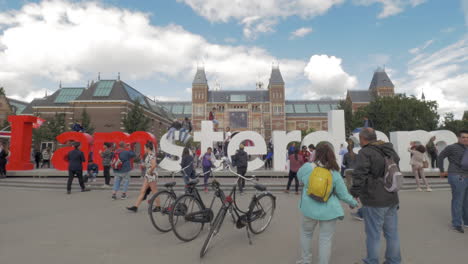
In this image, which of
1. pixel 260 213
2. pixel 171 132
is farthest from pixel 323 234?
pixel 171 132

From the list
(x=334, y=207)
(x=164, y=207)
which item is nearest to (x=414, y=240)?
(x=334, y=207)

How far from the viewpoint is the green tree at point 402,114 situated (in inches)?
1262

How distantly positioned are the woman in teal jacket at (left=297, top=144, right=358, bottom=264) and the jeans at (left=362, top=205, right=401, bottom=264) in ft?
1.12

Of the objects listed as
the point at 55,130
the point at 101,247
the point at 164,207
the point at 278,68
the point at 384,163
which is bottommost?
the point at 101,247

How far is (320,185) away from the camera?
2.66m

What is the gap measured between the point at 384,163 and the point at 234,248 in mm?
2467

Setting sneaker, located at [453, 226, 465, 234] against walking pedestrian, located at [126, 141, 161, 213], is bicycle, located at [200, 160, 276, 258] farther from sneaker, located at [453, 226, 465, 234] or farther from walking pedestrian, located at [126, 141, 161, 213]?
sneaker, located at [453, 226, 465, 234]

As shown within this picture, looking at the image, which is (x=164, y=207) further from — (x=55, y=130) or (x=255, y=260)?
(x=55, y=130)

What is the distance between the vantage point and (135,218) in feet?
18.2

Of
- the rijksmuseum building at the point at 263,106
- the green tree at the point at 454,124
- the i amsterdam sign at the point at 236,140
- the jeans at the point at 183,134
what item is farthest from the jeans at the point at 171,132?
the green tree at the point at 454,124

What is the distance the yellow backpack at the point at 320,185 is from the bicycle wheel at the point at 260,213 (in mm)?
1704

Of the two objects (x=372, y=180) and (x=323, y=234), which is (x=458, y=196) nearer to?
(x=372, y=180)

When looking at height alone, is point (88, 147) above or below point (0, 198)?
above

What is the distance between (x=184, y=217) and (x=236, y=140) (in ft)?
30.0
